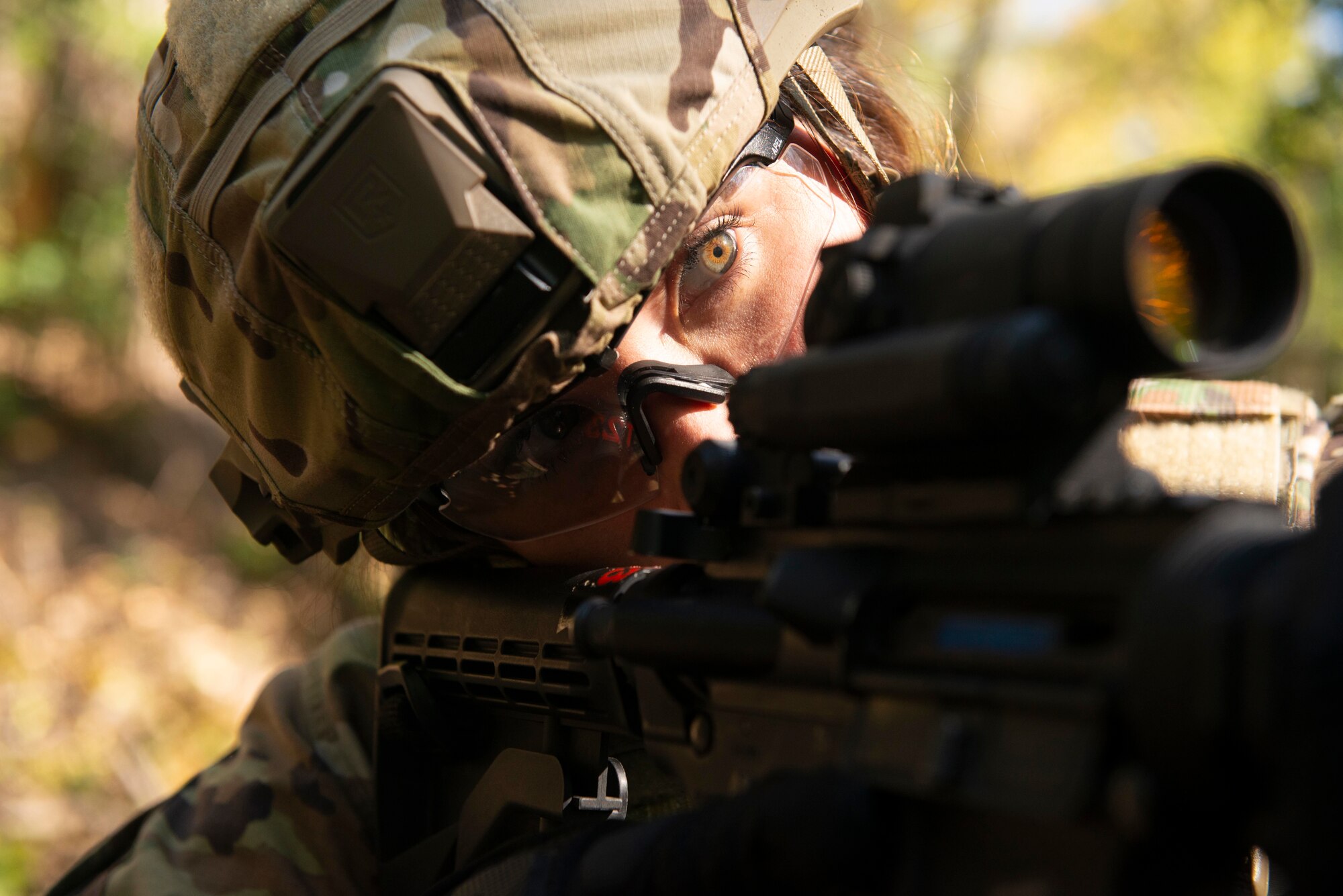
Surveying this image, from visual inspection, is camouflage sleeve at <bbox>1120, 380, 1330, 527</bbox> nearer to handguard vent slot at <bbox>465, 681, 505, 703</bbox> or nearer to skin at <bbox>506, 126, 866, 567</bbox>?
skin at <bbox>506, 126, 866, 567</bbox>

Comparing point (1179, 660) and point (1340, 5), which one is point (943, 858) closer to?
point (1179, 660)

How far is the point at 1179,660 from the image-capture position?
30.9 inches

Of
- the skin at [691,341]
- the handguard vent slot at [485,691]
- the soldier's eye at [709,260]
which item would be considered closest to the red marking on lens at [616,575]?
the skin at [691,341]

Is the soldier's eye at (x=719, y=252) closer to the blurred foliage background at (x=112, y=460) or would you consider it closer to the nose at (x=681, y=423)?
the nose at (x=681, y=423)

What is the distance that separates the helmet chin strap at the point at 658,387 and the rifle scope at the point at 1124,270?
0.66 metres

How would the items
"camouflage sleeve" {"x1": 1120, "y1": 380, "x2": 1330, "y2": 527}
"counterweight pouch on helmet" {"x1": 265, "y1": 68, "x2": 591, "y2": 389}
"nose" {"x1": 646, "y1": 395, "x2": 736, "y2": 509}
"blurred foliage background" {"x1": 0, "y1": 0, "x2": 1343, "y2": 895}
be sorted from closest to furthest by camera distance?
"counterweight pouch on helmet" {"x1": 265, "y1": 68, "x2": 591, "y2": 389} < "nose" {"x1": 646, "y1": 395, "x2": 736, "y2": 509} < "camouflage sleeve" {"x1": 1120, "y1": 380, "x2": 1330, "y2": 527} < "blurred foliage background" {"x1": 0, "y1": 0, "x2": 1343, "y2": 895}

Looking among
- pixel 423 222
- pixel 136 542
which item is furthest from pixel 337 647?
pixel 136 542

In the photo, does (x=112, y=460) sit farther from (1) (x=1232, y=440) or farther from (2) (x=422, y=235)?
(1) (x=1232, y=440)

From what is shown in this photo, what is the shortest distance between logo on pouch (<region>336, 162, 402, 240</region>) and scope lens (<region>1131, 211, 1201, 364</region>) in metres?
0.98

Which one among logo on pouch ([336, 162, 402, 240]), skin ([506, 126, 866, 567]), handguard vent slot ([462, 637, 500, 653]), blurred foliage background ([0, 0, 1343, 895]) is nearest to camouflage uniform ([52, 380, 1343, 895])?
blurred foliage background ([0, 0, 1343, 895])

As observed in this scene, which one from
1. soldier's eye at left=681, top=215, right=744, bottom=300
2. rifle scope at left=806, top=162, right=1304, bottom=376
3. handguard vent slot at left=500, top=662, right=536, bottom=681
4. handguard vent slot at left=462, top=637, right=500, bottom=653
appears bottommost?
handguard vent slot at left=462, top=637, right=500, bottom=653

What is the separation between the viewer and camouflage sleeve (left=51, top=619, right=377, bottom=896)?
2182mm

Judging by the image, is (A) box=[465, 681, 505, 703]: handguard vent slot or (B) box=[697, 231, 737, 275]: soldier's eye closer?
(B) box=[697, 231, 737, 275]: soldier's eye

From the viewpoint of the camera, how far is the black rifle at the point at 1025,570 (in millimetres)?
777
